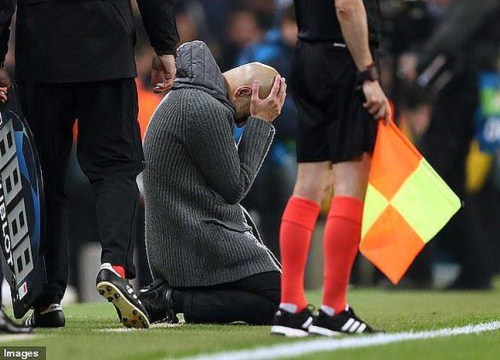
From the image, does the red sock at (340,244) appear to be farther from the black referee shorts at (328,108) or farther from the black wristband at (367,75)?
the black wristband at (367,75)

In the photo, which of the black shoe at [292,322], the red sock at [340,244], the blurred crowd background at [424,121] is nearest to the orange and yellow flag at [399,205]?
the red sock at [340,244]

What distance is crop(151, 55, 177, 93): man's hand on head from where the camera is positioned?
23.1 feet

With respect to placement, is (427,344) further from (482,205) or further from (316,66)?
(482,205)

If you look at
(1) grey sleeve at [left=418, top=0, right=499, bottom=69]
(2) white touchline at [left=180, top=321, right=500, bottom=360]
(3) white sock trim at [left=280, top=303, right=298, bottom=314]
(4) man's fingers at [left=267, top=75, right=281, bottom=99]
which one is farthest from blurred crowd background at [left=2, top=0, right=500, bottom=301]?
(3) white sock trim at [left=280, top=303, right=298, bottom=314]

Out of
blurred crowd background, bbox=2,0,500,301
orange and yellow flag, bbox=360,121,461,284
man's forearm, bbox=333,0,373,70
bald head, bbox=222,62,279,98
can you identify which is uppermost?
man's forearm, bbox=333,0,373,70

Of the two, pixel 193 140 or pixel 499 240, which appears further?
pixel 499 240

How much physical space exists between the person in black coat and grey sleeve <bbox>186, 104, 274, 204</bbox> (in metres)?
0.29

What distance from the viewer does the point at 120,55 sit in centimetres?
663

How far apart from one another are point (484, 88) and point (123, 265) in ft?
24.8

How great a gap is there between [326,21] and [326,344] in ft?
4.48

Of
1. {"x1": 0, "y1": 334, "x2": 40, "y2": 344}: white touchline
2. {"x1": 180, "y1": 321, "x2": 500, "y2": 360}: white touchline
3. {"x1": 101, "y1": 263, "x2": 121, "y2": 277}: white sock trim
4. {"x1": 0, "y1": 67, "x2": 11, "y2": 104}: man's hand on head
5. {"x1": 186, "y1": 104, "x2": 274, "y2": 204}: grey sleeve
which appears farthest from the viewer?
{"x1": 186, "y1": 104, "x2": 274, "y2": 204}: grey sleeve

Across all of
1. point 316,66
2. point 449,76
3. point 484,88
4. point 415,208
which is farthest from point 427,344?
point 484,88

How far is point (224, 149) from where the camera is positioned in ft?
21.8

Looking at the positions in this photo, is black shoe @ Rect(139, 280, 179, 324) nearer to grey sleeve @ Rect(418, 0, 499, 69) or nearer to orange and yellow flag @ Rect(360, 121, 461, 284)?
orange and yellow flag @ Rect(360, 121, 461, 284)
